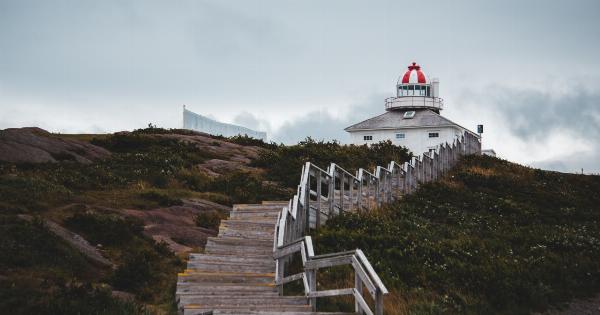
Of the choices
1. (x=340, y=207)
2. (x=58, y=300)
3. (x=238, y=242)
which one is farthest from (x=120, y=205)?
(x=58, y=300)

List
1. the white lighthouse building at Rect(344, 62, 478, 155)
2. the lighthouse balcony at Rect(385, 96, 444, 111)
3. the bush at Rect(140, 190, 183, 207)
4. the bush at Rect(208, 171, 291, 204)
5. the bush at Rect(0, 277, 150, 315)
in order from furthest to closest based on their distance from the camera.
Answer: the lighthouse balcony at Rect(385, 96, 444, 111), the white lighthouse building at Rect(344, 62, 478, 155), the bush at Rect(208, 171, 291, 204), the bush at Rect(140, 190, 183, 207), the bush at Rect(0, 277, 150, 315)

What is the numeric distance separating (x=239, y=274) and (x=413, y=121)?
49270mm

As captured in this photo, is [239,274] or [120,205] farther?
[120,205]

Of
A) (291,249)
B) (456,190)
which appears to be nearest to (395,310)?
(291,249)

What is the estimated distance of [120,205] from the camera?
61.0 feet

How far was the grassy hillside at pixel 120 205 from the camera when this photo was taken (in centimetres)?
1169

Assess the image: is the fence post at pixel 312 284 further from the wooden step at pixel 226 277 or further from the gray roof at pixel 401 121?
the gray roof at pixel 401 121

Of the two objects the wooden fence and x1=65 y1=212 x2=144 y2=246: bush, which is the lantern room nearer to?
the wooden fence

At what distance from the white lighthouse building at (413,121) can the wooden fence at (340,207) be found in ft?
75.1

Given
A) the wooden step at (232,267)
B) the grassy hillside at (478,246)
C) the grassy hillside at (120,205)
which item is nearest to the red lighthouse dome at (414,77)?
the grassy hillside at (120,205)

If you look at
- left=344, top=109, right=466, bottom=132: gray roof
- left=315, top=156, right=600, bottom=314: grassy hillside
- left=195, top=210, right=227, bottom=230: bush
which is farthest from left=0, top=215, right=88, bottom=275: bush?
left=344, top=109, right=466, bottom=132: gray roof

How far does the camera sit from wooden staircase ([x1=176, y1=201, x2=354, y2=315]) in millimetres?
11531

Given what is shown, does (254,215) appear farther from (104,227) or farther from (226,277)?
(226,277)

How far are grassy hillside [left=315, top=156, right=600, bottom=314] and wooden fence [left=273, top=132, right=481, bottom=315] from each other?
2.11 ft
